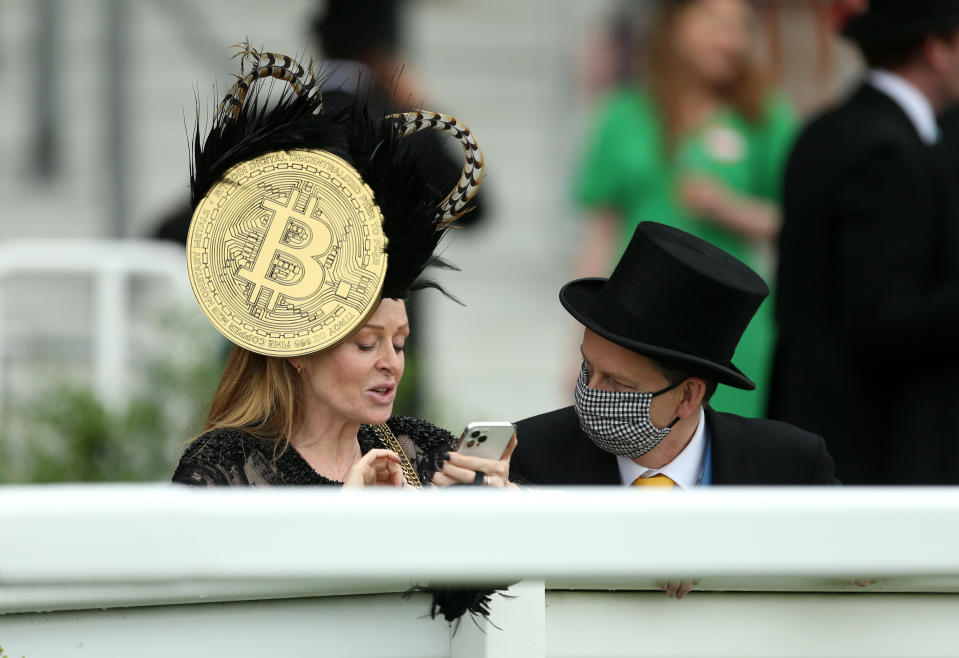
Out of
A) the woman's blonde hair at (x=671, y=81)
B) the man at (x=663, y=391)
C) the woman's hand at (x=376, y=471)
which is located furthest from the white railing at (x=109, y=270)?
the woman's hand at (x=376, y=471)

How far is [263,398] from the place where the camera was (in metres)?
2.40

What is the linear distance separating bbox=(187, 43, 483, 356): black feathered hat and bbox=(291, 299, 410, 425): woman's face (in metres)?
0.05

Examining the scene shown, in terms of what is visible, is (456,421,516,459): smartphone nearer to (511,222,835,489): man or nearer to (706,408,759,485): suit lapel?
(511,222,835,489): man

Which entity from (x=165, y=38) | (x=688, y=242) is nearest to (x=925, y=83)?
(x=688, y=242)

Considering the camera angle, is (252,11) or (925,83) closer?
(925,83)

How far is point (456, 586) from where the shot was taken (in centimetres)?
179

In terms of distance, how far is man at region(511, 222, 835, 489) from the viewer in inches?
95.1

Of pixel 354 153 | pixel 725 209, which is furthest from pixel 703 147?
pixel 354 153

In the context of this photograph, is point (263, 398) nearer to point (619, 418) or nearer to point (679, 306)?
point (619, 418)

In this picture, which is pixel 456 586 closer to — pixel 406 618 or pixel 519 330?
pixel 406 618

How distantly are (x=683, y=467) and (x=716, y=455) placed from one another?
6 cm

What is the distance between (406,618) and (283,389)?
566 mm

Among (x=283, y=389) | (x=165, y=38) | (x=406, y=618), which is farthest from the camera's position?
(x=165, y=38)

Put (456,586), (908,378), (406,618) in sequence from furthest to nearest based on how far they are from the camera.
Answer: (908,378) → (406,618) → (456,586)
